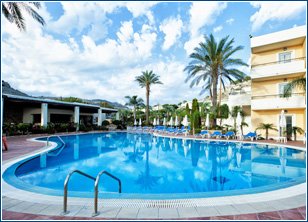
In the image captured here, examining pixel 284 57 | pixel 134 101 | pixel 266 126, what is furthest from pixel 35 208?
pixel 134 101

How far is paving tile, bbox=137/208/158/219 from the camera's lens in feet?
9.75

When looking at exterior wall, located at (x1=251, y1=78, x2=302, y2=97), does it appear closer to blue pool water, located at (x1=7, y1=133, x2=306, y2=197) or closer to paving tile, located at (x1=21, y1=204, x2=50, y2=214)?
blue pool water, located at (x1=7, y1=133, x2=306, y2=197)

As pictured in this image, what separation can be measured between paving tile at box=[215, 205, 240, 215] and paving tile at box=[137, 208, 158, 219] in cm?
123

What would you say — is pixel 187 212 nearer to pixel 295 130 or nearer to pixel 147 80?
pixel 295 130

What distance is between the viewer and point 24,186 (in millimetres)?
4637

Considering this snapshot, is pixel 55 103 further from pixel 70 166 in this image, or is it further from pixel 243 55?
pixel 243 55

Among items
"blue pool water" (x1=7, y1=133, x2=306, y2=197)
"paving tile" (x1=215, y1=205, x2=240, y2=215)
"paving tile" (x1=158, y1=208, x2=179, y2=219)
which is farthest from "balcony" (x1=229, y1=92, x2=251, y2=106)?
"paving tile" (x1=158, y1=208, x2=179, y2=219)

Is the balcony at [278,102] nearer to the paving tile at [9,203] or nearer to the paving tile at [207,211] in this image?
the paving tile at [207,211]

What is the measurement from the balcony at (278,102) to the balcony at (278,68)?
85.8 inches

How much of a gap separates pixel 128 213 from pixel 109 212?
14.6 inches

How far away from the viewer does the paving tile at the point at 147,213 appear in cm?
297

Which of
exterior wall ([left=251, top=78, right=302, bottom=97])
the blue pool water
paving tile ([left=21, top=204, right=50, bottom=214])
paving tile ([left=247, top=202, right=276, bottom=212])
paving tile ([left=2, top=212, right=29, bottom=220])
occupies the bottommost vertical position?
the blue pool water

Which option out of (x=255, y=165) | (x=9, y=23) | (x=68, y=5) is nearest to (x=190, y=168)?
(x=255, y=165)

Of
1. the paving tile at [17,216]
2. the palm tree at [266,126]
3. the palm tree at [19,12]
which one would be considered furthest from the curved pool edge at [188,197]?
the palm tree at [266,126]
